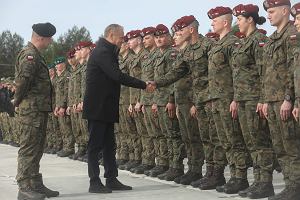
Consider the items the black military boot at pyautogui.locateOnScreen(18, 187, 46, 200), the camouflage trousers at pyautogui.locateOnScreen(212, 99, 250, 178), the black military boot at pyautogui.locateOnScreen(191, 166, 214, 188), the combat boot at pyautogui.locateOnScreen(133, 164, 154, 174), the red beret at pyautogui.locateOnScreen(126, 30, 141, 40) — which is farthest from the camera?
Result: the red beret at pyautogui.locateOnScreen(126, 30, 141, 40)

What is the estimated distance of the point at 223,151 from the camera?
681 centimetres

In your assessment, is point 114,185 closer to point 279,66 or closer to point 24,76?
point 24,76

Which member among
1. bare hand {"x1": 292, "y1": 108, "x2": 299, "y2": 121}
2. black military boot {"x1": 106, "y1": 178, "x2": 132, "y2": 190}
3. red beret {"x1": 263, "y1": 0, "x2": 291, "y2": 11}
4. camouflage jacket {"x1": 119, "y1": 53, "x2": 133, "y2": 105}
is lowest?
black military boot {"x1": 106, "y1": 178, "x2": 132, "y2": 190}

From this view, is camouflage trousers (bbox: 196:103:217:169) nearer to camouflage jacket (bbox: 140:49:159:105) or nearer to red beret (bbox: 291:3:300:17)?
camouflage jacket (bbox: 140:49:159:105)

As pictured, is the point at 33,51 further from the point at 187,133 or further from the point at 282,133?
the point at 282,133

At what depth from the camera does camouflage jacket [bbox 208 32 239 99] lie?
6.54 meters

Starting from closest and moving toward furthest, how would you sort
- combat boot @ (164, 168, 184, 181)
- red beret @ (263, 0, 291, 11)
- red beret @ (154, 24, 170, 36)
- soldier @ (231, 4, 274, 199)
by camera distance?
red beret @ (263, 0, 291, 11) → soldier @ (231, 4, 274, 199) → combat boot @ (164, 168, 184, 181) → red beret @ (154, 24, 170, 36)

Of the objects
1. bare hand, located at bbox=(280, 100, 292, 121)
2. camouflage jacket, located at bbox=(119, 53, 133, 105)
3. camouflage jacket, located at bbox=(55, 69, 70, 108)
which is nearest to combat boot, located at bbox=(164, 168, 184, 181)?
camouflage jacket, located at bbox=(119, 53, 133, 105)

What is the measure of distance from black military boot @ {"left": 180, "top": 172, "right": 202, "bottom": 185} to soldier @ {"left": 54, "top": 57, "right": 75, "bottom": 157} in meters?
5.29

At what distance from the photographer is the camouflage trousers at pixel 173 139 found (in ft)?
25.1

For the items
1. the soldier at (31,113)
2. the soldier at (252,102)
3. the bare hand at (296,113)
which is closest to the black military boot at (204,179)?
the soldier at (252,102)

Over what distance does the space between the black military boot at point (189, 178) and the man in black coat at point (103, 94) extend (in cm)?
71

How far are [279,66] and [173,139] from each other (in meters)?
2.50

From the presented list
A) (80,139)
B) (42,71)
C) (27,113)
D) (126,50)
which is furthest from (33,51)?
(80,139)
